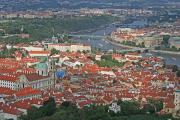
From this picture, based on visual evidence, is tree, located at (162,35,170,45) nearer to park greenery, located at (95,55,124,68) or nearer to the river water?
the river water

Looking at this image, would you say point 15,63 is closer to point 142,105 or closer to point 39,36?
point 142,105

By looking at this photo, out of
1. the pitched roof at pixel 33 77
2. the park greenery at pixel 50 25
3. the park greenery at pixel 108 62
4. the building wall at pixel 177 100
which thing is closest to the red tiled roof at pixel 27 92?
the pitched roof at pixel 33 77

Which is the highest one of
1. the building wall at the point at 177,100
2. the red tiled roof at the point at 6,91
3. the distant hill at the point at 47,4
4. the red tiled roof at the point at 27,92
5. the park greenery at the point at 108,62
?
the building wall at the point at 177,100

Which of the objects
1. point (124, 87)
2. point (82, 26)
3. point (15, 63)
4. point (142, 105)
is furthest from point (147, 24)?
point (142, 105)

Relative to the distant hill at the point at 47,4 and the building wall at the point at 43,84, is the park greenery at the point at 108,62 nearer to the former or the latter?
the building wall at the point at 43,84

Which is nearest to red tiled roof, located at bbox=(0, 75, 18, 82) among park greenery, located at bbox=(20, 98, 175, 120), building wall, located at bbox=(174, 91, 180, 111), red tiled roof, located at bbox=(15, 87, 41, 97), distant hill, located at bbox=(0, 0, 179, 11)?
red tiled roof, located at bbox=(15, 87, 41, 97)

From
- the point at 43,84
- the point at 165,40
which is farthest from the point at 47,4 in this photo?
the point at 43,84

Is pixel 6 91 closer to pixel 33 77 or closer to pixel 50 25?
pixel 33 77

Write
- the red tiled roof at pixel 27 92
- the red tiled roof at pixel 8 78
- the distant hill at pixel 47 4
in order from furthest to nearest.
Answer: the distant hill at pixel 47 4 < the red tiled roof at pixel 8 78 < the red tiled roof at pixel 27 92
